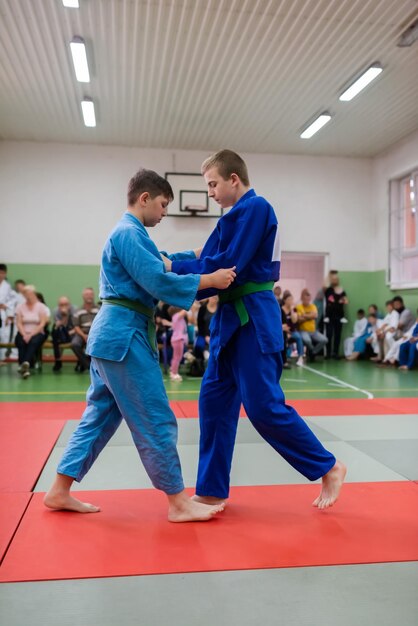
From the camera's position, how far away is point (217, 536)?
86.0 inches

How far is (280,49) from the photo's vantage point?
765 cm

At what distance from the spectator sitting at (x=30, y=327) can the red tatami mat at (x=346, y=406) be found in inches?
146

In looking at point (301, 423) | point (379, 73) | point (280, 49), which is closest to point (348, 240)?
point (379, 73)

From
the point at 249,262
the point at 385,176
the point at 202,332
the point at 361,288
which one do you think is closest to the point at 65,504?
the point at 249,262

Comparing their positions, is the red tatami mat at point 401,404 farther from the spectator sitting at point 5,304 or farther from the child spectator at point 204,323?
the spectator sitting at point 5,304

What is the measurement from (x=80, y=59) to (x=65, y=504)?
712 centimetres

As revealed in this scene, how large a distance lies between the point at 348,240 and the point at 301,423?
10.8 m

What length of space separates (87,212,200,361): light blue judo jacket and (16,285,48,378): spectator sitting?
6.24 meters

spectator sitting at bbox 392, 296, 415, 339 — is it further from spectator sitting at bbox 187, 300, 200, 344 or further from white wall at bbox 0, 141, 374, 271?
spectator sitting at bbox 187, 300, 200, 344

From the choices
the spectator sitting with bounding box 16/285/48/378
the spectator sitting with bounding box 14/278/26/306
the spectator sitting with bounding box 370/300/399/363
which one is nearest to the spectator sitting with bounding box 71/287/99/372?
the spectator sitting with bounding box 16/285/48/378

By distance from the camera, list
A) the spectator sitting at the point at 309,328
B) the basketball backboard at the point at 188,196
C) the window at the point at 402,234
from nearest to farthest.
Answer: the spectator sitting at the point at 309,328 → the window at the point at 402,234 → the basketball backboard at the point at 188,196

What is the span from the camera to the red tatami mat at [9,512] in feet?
6.97

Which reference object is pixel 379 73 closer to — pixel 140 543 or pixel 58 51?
pixel 58 51

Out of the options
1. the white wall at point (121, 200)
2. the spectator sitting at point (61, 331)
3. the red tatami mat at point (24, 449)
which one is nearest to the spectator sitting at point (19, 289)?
the white wall at point (121, 200)
